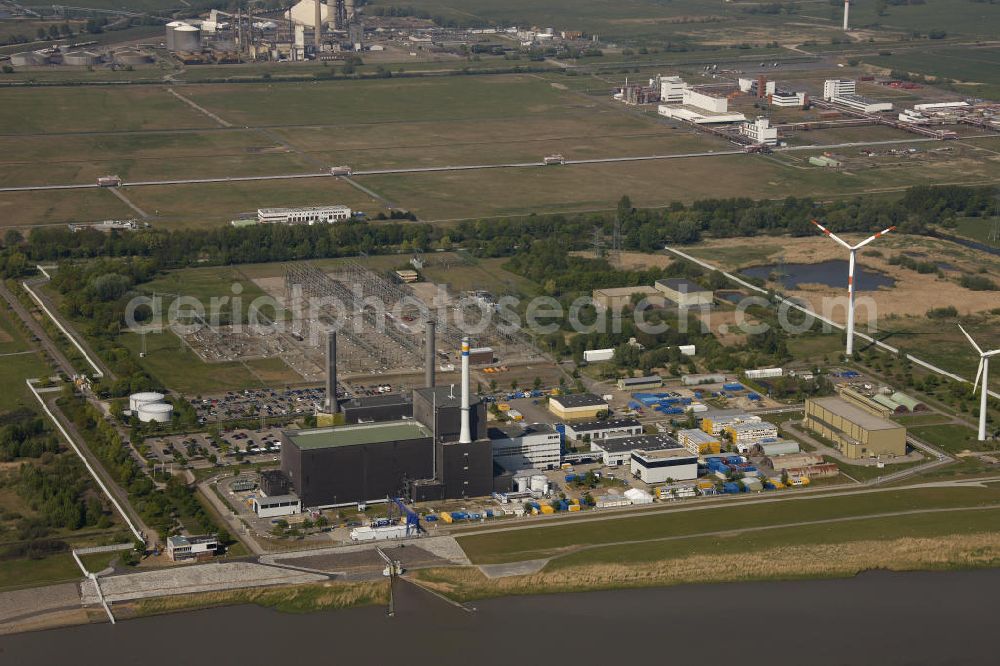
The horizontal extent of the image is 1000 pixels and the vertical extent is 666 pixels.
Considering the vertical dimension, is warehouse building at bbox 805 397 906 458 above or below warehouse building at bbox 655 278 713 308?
below

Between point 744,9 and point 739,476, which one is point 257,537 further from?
point 744,9

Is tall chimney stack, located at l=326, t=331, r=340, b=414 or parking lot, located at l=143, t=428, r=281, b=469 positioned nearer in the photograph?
parking lot, located at l=143, t=428, r=281, b=469

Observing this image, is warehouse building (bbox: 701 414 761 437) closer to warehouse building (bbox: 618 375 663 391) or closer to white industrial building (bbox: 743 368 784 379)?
warehouse building (bbox: 618 375 663 391)

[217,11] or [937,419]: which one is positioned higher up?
[217,11]

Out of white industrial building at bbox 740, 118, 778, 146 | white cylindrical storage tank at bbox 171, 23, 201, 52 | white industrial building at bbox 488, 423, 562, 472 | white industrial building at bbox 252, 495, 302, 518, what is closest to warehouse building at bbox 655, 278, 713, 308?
white industrial building at bbox 488, 423, 562, 472

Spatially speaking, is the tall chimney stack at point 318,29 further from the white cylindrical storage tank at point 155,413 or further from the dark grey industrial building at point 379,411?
the dark grey industrial building at point 379,411

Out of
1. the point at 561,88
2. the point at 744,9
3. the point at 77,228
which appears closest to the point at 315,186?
the point at 77,228

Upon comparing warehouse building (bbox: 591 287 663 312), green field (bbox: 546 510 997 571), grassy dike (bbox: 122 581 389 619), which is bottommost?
grassy dike (bbox: 122 581 389 619)
